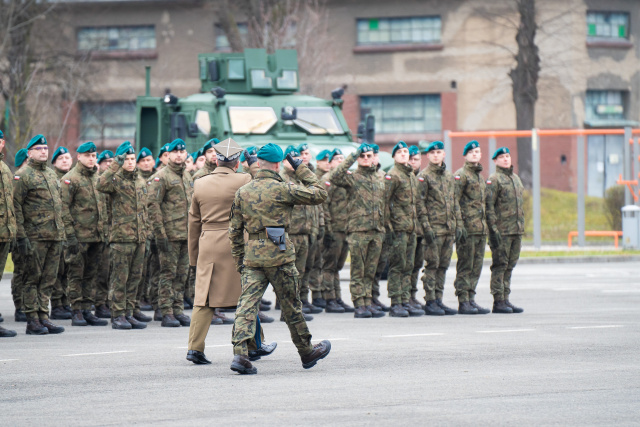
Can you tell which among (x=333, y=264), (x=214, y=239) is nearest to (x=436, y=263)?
(x=333, y=264)

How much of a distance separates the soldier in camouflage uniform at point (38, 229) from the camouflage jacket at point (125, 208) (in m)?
0.57

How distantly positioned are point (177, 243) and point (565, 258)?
1279 centimetres


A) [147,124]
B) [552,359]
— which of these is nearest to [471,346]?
[552,359]

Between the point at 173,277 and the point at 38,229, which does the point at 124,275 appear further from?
the point at 38,229

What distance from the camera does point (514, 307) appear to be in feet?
48.6

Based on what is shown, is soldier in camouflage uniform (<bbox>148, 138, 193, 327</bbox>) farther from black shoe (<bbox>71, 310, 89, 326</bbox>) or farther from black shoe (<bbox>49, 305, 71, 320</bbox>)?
black shoe (<bbox>49, 305, 71, 320</bbox>)

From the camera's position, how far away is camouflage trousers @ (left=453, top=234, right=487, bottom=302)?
1480 centimetres

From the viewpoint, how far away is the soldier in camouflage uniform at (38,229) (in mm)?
12945

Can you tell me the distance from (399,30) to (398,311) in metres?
29.6

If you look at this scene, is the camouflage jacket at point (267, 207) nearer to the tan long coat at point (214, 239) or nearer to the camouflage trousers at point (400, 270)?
the tan long coat at point (214, 239)

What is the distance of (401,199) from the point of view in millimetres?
14516

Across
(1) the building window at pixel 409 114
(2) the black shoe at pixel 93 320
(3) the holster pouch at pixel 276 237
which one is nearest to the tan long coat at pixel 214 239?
(3) the holster pouch at pixel 276 237

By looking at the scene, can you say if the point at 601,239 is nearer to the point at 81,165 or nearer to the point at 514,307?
the point at 514,307

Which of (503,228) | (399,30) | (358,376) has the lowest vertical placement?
(358,376)
